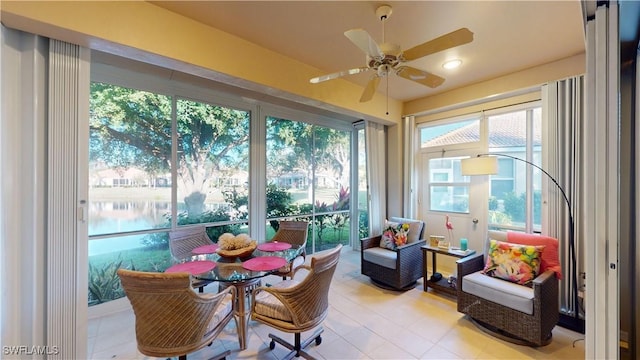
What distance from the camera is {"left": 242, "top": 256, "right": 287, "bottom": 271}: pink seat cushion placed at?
82.8 inches

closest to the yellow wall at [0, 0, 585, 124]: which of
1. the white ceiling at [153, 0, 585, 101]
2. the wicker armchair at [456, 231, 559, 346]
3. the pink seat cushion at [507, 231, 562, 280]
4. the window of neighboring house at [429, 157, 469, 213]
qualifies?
the white ceiling at [153, 0, 585, 101]

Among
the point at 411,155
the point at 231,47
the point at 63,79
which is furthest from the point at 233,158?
the point at 411,155

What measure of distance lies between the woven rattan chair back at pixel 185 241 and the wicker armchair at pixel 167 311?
3.70 feet

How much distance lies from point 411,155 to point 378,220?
47.5 inches

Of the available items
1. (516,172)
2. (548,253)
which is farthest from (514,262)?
(516,172)

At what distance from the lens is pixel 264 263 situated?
2.20 m

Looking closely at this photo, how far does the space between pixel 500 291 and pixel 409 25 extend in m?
2.53

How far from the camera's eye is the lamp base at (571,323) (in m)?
2.48

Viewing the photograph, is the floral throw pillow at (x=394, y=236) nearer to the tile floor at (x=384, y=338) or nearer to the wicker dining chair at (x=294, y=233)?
the tile floor at (x=384, y=338)

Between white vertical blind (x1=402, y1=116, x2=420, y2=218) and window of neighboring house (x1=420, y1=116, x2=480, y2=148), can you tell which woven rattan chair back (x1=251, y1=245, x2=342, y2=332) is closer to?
white vertical blind (x1=402, y1=116, x2=420, y2=218)

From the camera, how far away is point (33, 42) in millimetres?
1775

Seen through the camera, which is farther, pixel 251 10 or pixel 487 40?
pixel 487 40

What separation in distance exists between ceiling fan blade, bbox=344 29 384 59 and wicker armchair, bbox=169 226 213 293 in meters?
2.44

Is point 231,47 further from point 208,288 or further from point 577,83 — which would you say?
point 577,83
